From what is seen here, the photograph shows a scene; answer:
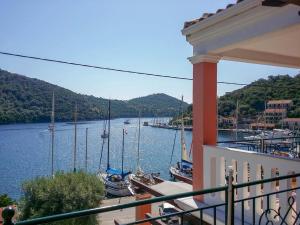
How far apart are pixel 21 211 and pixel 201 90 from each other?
14.7 metres

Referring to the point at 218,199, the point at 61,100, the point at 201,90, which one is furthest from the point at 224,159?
the point at 61,100

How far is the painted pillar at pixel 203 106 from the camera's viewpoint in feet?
15.7

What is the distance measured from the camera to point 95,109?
75.4m

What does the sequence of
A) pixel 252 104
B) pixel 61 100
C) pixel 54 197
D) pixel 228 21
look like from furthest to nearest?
pixel 61 100 < pixel 252 104 < pixel 54 197 < pixel 228 21

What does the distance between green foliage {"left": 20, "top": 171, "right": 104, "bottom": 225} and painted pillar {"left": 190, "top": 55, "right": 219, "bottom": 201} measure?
38.2 ft

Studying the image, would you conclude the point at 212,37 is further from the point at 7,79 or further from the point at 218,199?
the point at 7,79

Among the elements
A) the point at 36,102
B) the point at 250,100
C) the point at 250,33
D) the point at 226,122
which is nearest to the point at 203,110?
the point at 250,33

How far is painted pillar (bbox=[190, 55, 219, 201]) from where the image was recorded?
15.7 ft

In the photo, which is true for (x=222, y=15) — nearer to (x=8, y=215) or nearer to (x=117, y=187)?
(x=8, y=215)

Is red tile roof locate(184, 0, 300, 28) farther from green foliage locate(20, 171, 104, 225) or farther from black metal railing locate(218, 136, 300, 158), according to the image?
green foliage locate(20, 171, 104, 225)

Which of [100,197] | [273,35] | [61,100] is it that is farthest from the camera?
[61,100]

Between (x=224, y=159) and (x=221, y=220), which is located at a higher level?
(x=224, y=159)

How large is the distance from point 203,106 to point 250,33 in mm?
1259

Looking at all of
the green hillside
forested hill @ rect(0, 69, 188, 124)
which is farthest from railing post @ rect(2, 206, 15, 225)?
forested hill @ rect(0, 69, 188, 124)
